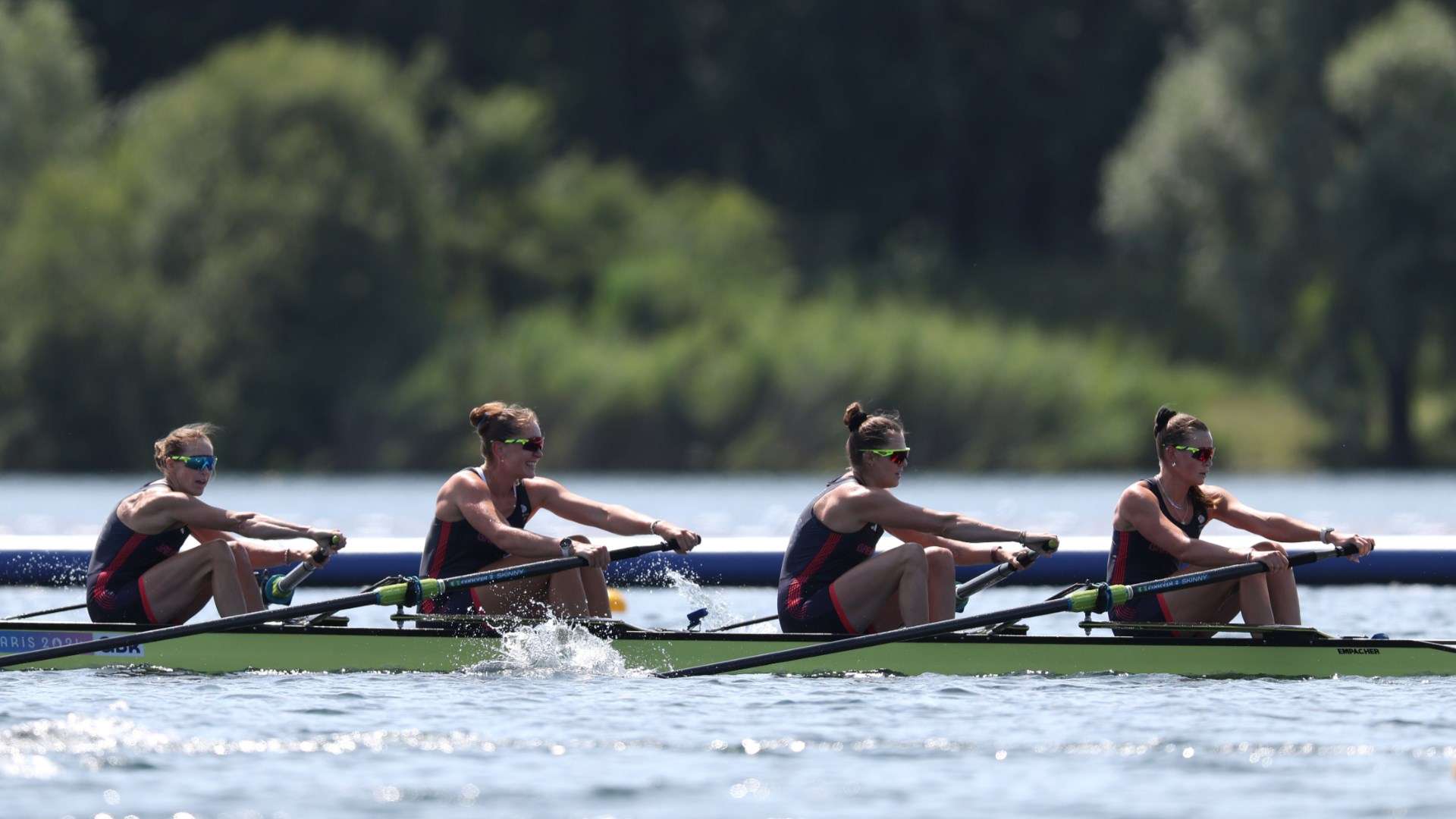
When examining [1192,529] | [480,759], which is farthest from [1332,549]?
[480,759]

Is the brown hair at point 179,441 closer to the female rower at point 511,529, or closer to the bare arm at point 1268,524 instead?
the female rower at point 511,529

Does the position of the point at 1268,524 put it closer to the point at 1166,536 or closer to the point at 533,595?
the point at 1166,536

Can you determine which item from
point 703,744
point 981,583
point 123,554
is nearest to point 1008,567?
point 981,583

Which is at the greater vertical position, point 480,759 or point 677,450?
point 677,450

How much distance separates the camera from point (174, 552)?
41.2 feet

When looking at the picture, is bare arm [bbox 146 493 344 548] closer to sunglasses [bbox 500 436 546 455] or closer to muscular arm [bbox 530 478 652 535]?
sunglasses [bbox 500 436 546 455]

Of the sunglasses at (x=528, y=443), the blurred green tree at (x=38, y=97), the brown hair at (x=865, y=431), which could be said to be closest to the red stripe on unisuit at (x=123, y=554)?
the sunglasses at (x=528, y=443)

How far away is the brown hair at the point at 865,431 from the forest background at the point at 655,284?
24.9 meters

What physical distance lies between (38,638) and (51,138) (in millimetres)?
34914

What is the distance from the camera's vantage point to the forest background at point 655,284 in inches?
1430

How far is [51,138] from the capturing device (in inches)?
1781

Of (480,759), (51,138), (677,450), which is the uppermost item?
(51,138)

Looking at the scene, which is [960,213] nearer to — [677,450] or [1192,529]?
[677,450]

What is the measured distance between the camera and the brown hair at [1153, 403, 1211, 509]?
1166 cm
